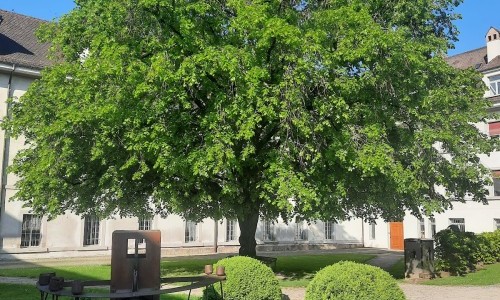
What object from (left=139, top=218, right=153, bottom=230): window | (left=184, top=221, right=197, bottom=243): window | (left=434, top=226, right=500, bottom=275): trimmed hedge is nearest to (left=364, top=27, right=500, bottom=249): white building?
(left=434, top=226, right=500, bottom=275): trimmed hedge

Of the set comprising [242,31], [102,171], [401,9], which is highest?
[401,9]

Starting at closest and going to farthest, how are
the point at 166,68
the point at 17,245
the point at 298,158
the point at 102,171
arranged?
the point at 166,68
the point at 298,158
the point at 102,171
the point at 17,245

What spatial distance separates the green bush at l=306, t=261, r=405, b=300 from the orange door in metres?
30.7

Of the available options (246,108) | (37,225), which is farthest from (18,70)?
(246,108)

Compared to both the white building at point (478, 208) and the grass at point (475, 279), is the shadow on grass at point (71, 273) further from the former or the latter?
the white building at point (478, 208)

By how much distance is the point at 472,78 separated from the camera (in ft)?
60.0

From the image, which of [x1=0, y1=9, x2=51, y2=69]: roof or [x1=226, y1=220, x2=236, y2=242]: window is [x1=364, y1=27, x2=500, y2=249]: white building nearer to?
[x1=226, y1=220, x2=236, y2=242]: window

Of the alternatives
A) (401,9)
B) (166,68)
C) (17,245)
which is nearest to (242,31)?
(166,68)

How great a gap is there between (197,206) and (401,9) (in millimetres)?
10000

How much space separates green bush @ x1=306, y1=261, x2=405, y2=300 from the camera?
24.1 feet

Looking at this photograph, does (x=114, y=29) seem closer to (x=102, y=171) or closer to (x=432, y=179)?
(x=102, y=171)

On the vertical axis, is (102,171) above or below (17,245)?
above

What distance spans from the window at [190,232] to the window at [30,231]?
902 cm

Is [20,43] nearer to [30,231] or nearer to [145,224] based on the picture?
[30,231]
